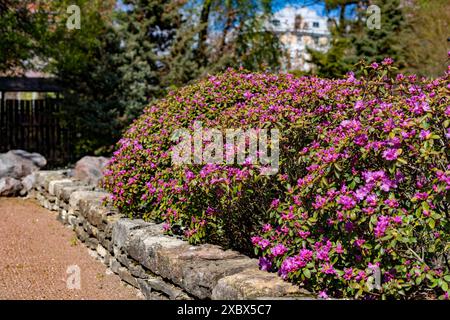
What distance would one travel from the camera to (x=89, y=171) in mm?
8914

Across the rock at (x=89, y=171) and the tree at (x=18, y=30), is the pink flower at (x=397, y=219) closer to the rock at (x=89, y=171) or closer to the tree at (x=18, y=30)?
the rock at (x=89, y=171)

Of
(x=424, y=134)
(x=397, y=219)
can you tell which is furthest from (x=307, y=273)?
(x=424, y=134)

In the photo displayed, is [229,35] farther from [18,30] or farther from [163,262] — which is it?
[163,262]

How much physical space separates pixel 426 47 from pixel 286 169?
1154 centimetres

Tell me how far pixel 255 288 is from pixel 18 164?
7324 mm

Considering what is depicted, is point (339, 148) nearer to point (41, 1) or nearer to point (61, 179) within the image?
point (61, 179)

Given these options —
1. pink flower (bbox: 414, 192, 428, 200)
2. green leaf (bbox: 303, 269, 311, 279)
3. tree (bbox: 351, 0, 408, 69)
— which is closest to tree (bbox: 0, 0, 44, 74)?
tree (bbox: 351, 0, 408, 69)

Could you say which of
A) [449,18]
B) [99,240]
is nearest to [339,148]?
[99,240]

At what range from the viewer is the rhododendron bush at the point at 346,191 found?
2844 millimetres

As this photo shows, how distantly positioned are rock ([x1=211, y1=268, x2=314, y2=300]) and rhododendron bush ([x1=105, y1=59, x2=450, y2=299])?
0.26 feet

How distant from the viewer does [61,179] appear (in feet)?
26.7

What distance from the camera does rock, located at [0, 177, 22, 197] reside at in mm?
8453

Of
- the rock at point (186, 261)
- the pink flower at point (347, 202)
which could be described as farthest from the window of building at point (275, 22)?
the pink flower at point (347, 202)

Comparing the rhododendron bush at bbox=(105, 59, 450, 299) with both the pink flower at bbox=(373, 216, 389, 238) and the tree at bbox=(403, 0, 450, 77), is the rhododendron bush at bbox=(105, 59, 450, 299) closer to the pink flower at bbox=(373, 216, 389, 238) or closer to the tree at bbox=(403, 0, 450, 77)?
the pink flower at bbox=(373, 216, 389, 238)
